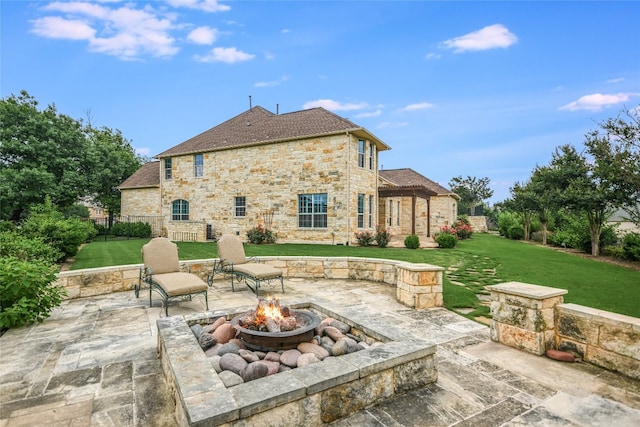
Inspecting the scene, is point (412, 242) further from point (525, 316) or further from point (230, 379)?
point (230, 379)

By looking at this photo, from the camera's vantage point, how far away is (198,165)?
1994 cm

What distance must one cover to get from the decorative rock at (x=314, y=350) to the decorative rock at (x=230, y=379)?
0.77m

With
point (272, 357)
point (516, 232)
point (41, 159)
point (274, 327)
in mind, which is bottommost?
point (516, 232)

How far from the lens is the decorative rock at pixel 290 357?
294cm

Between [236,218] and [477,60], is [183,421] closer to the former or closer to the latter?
[477,60]

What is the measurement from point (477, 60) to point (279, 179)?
10.5m

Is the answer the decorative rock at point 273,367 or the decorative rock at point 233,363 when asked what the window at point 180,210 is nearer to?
the decorative rock at point 233,363

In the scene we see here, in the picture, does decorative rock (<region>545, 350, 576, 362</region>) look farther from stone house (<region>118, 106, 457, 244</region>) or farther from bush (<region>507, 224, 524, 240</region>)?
bush (<region>507, 224, 524, 240</region>)

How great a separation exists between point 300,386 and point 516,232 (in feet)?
89.5

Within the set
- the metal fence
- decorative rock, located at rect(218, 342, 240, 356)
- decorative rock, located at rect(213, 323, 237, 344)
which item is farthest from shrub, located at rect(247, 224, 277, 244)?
decorative rock, located at rect(218, 342, 240, 356)

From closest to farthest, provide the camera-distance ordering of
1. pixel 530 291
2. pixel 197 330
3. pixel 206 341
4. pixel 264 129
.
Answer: pixel 206 341 < pixel 197 330 < pixel 530 291 < pixel 264 129

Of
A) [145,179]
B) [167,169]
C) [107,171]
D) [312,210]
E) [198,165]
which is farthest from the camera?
[107,171]

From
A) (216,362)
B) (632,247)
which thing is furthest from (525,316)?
(632,247)

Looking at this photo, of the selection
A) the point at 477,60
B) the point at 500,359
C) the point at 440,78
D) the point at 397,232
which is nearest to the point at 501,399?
the point at 500,359
